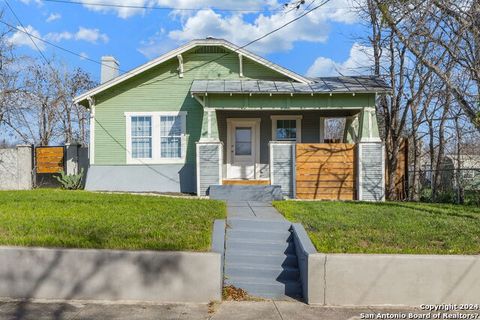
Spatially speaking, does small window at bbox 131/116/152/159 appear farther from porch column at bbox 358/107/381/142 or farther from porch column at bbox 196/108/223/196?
porch column at bbox 358/107/381/142

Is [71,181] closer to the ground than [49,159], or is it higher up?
closer to the ground

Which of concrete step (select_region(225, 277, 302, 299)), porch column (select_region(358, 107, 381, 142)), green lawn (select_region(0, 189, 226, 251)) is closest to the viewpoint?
concrete step (select_region(225, 277, 302, 299))

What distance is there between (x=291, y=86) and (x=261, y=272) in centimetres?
947

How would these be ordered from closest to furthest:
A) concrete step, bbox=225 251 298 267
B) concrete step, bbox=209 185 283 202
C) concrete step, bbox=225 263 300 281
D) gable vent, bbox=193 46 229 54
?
1. concrete step, bbox=225 263 300 281
2. concrete step, bbox=225 251 298 267
3. concrete step, bbox=209 185 283 202
4. gable vent, bbox=193 46 229 54

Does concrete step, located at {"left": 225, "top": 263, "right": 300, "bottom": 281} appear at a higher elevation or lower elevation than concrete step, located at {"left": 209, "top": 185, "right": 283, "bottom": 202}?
lower

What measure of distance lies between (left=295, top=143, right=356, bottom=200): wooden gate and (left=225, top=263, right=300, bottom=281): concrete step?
762cm

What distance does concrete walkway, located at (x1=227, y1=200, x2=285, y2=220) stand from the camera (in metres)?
8.72

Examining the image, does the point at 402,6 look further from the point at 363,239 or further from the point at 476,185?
the point at 476,185

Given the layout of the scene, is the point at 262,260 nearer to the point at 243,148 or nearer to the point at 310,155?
the point at 310,155

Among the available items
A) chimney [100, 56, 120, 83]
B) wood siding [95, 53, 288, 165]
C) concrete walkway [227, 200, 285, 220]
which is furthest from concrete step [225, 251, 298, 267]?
chimney [100, 56, 120, 83]

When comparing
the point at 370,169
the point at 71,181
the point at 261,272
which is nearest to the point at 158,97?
the point at 71,181

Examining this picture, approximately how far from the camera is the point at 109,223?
24.6ft

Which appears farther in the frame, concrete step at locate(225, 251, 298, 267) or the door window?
the door window

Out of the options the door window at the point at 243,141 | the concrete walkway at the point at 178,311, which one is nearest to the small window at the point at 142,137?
the door window at the point at 243,141
